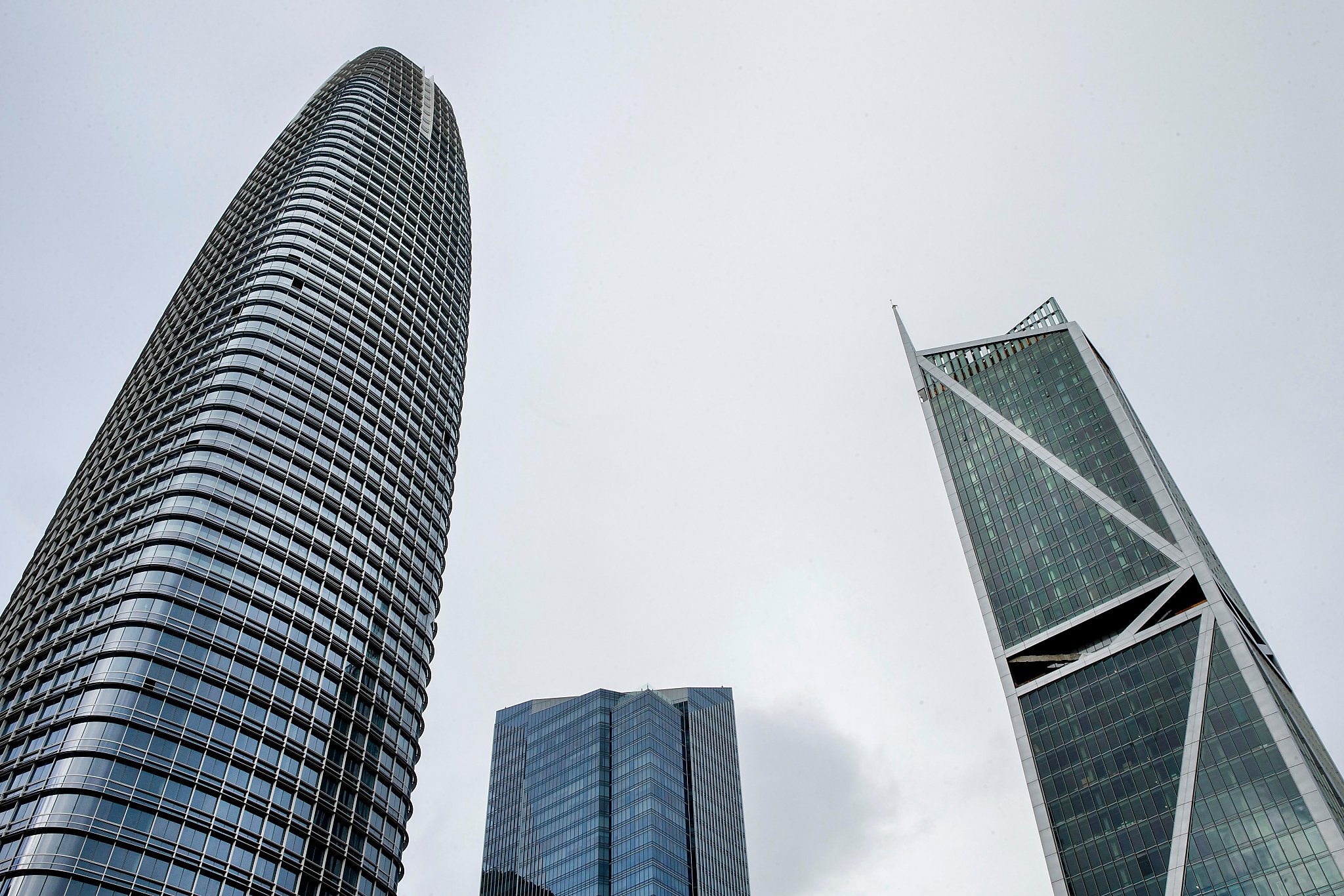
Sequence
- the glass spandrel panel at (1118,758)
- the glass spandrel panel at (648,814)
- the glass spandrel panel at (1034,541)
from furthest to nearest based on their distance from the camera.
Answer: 1. the glass spandrel panel at (648,814)
2. the glass spandrel panel at (1034,541)
3. the glass spandrel panel at (1118,758)

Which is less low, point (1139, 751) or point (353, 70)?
point (353, 70)

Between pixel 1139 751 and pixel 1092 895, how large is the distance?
15.1 meters

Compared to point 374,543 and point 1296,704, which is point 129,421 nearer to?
point 374,543

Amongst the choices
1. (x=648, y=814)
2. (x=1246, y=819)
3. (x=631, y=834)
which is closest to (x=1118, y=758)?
(x=1246, y=819)

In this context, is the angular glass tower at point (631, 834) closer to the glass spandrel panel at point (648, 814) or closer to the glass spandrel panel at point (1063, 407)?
the glass spandrel panel at point (648, 814)

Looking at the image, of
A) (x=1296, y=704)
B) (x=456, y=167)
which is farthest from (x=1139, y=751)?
(x=456, y=167)

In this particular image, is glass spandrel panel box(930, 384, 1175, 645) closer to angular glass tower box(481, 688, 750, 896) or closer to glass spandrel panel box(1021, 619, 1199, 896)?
glass spandrel panel box(1021, 619, 1199, 896)

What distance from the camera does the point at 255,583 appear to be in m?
88.9

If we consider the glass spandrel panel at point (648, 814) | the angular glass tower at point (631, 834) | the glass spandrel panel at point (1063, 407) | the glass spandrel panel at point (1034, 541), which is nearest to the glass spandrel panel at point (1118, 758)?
the glass spandrel panel at point (1034, 541)

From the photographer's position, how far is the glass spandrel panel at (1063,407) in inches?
5170

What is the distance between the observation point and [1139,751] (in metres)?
112

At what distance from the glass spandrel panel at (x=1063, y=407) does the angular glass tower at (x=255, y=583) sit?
75.4 m

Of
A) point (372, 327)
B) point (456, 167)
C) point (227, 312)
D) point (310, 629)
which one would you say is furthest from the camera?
point (456, 167)

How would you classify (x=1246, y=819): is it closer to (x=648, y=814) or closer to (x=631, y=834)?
(x=648, y=814)
